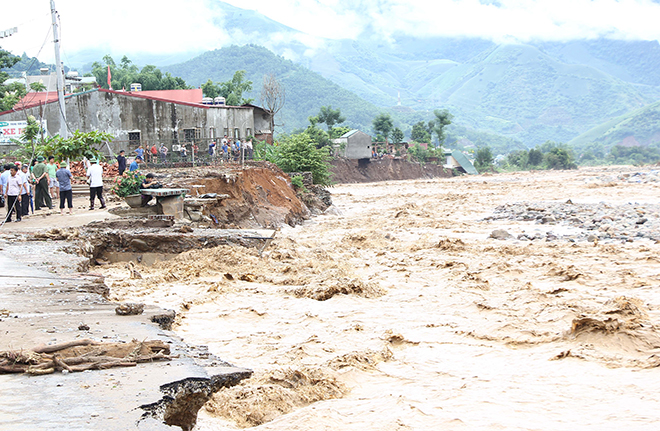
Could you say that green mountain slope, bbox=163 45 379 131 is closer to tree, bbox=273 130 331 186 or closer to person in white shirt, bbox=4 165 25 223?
tree, bbox=273 130 331 186

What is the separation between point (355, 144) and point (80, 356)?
56.2 meters

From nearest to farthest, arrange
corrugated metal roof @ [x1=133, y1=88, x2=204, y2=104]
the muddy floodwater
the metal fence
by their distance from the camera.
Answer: the muddy floodwater
the metal fence
corrugated metal roof @ [x1=133, y1=88, x2=204, y2=104]

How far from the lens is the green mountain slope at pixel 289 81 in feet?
487

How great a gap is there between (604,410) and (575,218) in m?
15.9

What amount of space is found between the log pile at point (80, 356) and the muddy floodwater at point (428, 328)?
74cm

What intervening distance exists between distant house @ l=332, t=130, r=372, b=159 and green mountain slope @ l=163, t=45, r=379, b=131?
7541cm

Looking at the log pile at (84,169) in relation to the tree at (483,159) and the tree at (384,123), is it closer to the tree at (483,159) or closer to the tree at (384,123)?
the tree at (384,123)

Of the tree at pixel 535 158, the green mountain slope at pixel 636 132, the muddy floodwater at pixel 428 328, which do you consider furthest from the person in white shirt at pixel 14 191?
the green mountain slope at pixel 636 132

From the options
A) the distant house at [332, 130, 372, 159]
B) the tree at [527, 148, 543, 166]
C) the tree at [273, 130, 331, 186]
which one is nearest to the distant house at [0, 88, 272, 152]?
the tree at [273, 130, 331, 186]

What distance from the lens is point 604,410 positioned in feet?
15.8

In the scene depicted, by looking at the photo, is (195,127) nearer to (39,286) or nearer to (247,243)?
(247,243)

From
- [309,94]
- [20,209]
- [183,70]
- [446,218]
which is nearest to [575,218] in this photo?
[446,218]

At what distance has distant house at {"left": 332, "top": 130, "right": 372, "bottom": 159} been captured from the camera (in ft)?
194

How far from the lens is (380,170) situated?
6325 cm
